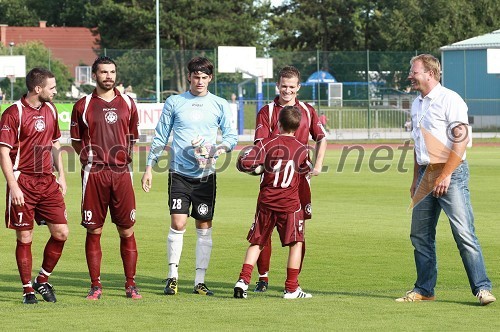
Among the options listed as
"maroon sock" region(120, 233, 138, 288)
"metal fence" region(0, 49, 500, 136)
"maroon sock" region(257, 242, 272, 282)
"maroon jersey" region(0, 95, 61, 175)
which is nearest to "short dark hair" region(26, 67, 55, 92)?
"maroon jersey" region(0, 95, 61, 175)

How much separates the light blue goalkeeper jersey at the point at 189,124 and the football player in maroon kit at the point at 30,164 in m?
1.06

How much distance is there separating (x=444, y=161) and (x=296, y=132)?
1490mm

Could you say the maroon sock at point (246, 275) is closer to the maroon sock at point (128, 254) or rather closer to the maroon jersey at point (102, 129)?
the maroon sock at point (128, 254)

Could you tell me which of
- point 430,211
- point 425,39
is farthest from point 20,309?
point 425,39

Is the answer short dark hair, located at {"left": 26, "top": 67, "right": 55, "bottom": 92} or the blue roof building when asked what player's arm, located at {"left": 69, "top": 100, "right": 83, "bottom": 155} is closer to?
short dark hair, located at {"left": 26, "top": 67, "right": 55, "bottom": 92}

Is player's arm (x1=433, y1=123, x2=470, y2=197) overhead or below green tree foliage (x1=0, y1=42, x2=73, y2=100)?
below

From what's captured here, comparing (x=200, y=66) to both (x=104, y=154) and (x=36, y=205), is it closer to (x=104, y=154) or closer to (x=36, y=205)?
(x=104, y=154)

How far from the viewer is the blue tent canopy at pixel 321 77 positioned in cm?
5078

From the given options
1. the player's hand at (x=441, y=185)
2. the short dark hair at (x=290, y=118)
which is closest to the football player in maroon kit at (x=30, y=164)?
the short dark hair at (x=290, y=118)

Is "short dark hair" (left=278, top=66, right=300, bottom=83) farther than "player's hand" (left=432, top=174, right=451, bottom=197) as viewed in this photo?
Yes

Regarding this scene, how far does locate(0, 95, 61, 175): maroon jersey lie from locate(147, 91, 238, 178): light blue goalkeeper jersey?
1.09 metres

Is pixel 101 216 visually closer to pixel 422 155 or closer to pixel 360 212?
pixel 422 155

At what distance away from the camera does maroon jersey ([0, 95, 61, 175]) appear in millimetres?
9312

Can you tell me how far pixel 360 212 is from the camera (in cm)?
1747
